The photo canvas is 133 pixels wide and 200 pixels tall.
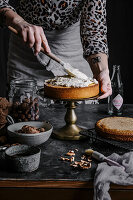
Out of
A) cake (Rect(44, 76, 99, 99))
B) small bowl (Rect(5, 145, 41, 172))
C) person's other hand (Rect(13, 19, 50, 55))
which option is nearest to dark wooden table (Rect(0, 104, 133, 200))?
small bowl (Rect(5, 145, 41, 172))

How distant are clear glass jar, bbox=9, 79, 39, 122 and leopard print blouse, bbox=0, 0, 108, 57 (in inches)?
18.0

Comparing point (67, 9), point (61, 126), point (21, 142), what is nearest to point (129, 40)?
point (67, 9)

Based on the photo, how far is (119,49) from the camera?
3439 millimetres

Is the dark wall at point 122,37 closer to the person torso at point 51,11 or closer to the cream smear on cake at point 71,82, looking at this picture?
the person torso at point 51,11

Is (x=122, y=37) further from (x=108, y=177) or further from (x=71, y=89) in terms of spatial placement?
(x=108, y=177)

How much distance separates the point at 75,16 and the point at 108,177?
1.35 meters

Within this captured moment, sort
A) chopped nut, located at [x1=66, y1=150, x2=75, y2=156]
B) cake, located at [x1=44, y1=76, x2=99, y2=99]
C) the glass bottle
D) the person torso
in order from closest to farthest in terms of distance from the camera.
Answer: chopped nut, located at [x1=66, y1=150, x2=75, y2=156] < cake, located at [x1=44, y1=76, x2=99, y2=99] < the glass bottle < the person torso

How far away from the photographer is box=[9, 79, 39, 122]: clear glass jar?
1.60 metres

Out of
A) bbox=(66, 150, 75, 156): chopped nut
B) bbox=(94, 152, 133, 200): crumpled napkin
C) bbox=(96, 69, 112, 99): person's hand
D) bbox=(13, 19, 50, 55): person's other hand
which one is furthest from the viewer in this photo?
bbox=(96, 69, 112, 99): person's hand

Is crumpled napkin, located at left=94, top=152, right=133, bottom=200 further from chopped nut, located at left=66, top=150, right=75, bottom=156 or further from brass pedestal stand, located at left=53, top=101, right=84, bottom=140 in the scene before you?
brass pedestal stand, located at left=53, top=101, right=84, bottom=140

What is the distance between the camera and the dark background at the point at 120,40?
10.9 feet

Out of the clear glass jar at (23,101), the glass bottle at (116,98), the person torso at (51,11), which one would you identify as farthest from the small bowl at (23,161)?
the person torso at (51,11)

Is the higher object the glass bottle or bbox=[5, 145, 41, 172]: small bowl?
the glass bottle

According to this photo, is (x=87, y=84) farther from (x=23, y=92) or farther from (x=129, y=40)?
(x=129, y=40)
